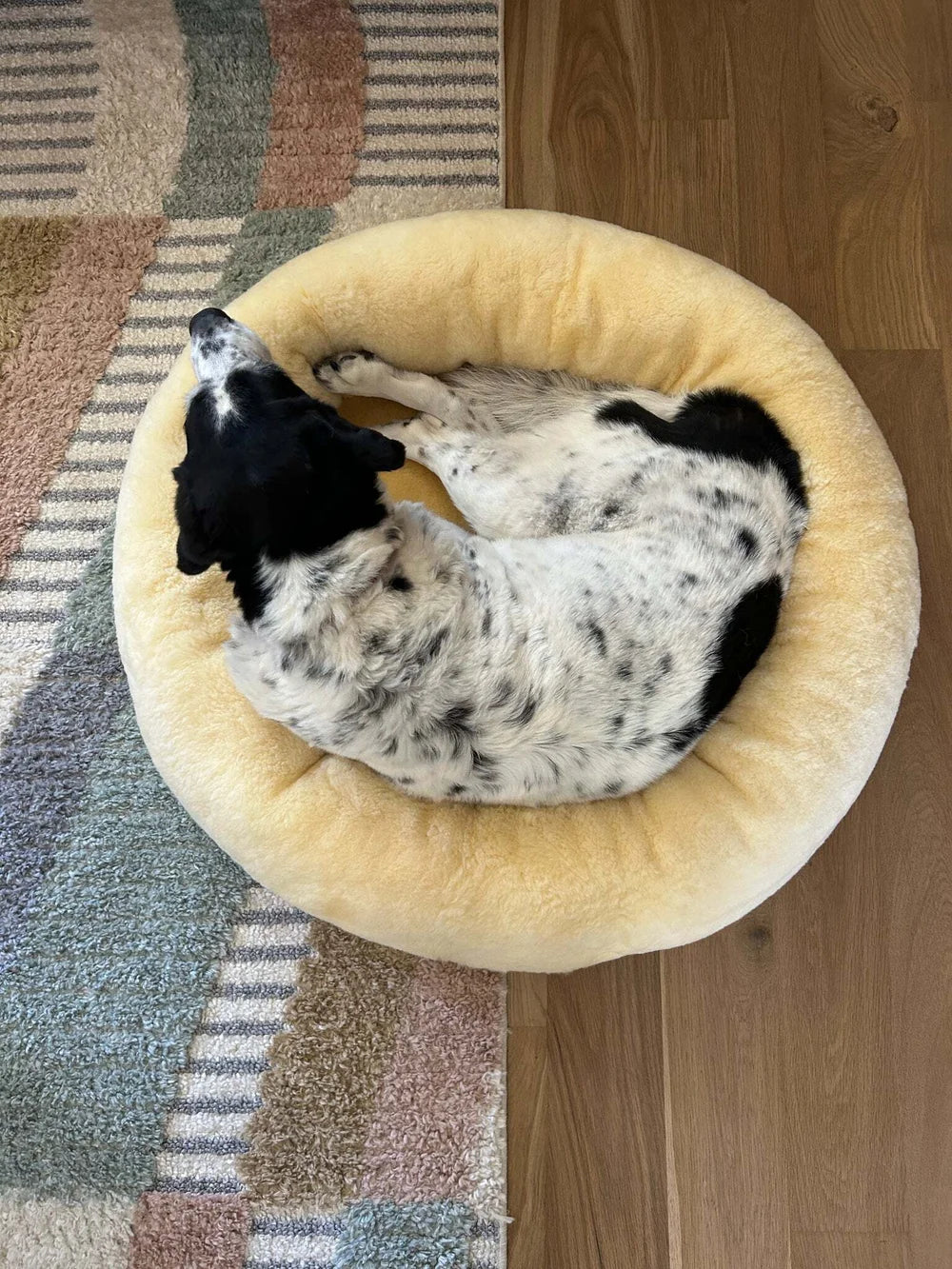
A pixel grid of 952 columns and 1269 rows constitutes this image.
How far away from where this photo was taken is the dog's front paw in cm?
251

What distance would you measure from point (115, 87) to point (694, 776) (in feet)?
8.30

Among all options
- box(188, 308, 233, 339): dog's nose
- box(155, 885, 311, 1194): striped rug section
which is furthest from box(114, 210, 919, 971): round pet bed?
box(155, 885, 311, 1194): striped rug section

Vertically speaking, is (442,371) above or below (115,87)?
below

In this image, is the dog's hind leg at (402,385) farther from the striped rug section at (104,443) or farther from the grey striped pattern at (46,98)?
the grey striped pattern at (46,98)

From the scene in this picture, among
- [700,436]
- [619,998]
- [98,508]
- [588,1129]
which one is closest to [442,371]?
[700,436]

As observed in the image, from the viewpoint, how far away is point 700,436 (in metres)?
2.28

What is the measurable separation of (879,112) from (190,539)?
251 centimetres

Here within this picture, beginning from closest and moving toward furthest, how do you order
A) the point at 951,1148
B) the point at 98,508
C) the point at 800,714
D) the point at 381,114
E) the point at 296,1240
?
the point at 800,714 → the point at 296,1240 → the point at 951,1148 → the point at 98,508 → the point at 381,114

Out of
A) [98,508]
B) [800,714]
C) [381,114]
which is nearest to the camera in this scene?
[800,714]

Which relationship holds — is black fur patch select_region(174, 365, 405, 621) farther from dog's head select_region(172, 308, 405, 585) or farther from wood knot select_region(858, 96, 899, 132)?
wood knot select_region(858, 96, 899, 132)

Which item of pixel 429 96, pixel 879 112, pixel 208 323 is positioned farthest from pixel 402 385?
pixel 879 112

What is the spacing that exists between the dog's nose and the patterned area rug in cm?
67

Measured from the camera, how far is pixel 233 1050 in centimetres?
247

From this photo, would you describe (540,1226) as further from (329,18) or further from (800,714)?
(329,18)
